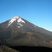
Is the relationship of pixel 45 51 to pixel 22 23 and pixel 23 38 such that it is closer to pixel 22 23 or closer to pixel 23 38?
pixel 23 38

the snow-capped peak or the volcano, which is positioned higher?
the snow-capped peak

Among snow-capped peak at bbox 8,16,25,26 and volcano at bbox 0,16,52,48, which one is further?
snow-capped peak at bbox 8,16,25,26

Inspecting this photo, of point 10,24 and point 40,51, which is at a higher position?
point 10,24

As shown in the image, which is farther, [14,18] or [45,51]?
[14,18]

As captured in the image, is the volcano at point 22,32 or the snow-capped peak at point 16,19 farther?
the snow-capped peak at point 16,19

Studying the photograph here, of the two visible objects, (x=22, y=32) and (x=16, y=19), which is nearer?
(x=22, y=32)

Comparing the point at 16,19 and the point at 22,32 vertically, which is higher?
the point at 16,19

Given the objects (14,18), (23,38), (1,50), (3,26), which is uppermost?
(14,18)

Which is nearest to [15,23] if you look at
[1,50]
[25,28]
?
[25,28]

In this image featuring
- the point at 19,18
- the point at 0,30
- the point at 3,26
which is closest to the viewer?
the point at 0,30

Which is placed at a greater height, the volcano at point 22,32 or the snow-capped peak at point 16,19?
the snow-capped peak at point 16,19

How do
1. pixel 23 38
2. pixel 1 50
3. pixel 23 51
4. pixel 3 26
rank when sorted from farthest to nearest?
pixel 3 26, pixel 23 38, pixel 23 51, pixel 1 50
